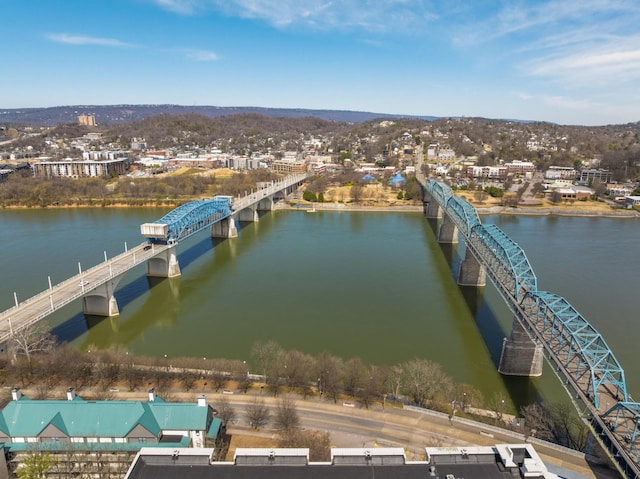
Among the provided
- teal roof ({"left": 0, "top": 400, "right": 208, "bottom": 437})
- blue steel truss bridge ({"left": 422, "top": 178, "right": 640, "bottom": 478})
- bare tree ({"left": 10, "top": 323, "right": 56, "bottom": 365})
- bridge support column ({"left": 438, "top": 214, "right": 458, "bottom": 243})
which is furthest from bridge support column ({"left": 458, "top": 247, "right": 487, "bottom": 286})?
bare tree ({"left": 10, "top": 323, "right": 56, "bottom": 365})

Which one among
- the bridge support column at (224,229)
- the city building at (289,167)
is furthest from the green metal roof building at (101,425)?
the city building at (289,167)

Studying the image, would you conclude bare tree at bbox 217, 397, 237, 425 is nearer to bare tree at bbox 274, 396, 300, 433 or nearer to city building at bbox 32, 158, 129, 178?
bare tree at bbox 274, 396, 300, 433

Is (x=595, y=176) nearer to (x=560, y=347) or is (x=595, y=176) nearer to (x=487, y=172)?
(x=487, y=172)

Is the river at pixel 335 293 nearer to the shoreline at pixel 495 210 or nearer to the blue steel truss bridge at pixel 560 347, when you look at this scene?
the blue steel truss bridge at pixel 560 347

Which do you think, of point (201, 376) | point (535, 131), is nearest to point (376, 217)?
point (201, 376)

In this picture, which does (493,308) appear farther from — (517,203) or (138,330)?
(517,203)
